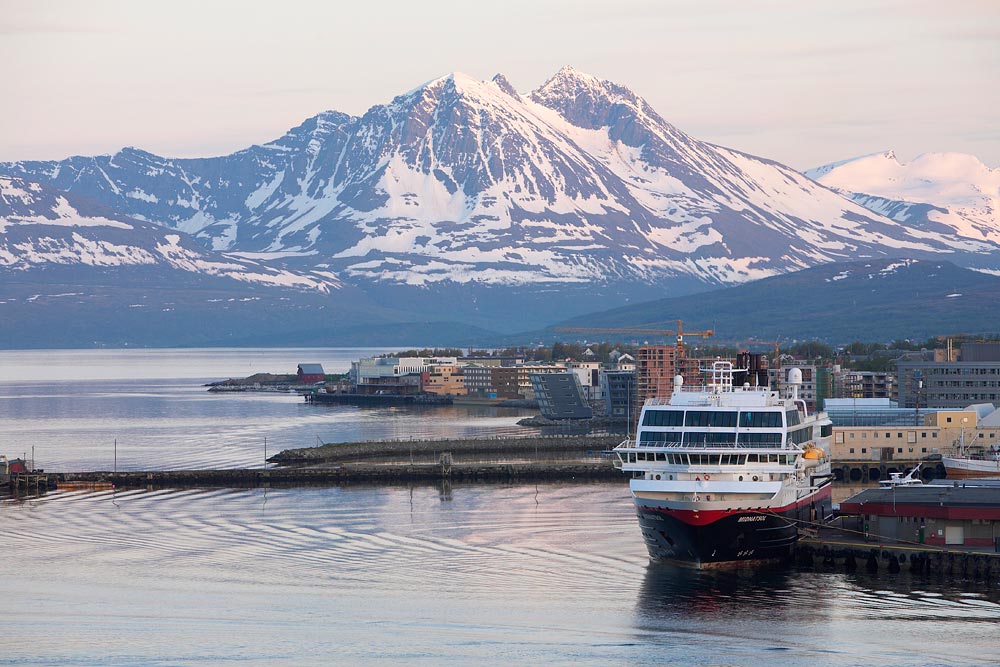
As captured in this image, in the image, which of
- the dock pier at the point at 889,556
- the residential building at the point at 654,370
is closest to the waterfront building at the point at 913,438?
the dock pier at the point at 889,556

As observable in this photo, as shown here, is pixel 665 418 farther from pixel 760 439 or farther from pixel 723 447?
pixel 760 439

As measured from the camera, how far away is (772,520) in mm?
49938

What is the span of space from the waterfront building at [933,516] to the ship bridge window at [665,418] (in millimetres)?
6007

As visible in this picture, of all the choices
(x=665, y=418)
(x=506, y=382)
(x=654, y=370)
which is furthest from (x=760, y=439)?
(x=506, y=382)

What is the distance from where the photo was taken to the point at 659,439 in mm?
50875

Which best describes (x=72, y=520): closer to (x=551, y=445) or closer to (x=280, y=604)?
(x=280, y=604)

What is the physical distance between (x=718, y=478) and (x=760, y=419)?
229 cm

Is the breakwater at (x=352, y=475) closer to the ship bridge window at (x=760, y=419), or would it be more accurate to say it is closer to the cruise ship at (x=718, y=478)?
the cruise ship at (x=718, y=478)

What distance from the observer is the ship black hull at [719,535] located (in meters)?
49.4

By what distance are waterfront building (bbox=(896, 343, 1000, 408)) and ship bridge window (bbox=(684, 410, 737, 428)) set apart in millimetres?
52709

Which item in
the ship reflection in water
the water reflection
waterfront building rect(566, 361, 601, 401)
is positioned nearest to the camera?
the ship reflection in water

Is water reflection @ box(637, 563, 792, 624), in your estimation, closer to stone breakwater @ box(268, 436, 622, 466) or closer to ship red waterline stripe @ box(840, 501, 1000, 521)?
ship red waterline stripe @ box(840, 501, 1000, 521)

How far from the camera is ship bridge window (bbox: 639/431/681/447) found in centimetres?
5062

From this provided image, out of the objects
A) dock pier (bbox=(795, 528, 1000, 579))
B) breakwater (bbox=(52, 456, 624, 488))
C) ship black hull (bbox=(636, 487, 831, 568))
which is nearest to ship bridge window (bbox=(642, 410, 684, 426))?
ship black hull (bbox=(636, 487, 831, 568))
